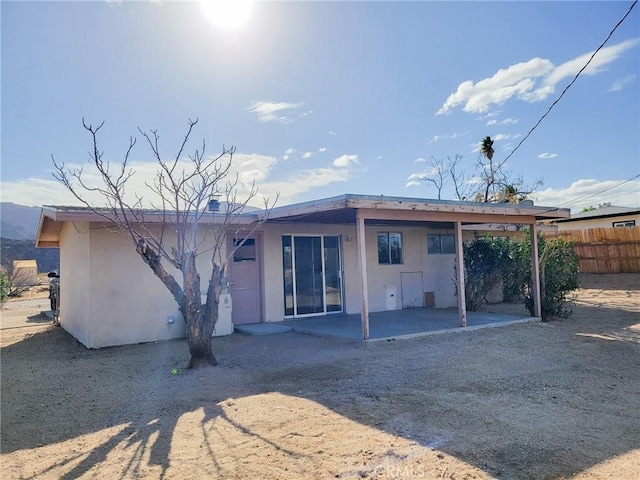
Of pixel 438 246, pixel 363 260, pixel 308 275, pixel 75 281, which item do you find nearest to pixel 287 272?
pixel 308 275

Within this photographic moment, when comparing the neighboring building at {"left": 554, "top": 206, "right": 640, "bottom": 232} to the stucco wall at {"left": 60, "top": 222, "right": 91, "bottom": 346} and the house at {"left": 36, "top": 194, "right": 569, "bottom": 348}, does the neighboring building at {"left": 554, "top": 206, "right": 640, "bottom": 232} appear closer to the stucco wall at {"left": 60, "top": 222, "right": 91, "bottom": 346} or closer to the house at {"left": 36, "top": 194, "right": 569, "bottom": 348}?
the house at {"left": 36, "top": 194, "right": 569, "bottom": 348}

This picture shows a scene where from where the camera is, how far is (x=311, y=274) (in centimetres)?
1084

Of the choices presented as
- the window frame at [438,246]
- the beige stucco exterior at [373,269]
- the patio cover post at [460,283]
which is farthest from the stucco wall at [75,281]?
the window frame at [438,246]

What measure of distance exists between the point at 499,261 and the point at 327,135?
6409 millimetres

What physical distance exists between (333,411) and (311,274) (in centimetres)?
658

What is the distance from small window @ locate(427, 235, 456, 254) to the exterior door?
18.2 ft

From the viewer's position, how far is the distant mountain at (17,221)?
58281mm

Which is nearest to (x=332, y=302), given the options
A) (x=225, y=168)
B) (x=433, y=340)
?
(x=433, y=340)

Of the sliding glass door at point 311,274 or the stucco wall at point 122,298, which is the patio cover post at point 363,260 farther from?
the stucco wall at point 122,298

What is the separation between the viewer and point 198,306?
6.36 metres

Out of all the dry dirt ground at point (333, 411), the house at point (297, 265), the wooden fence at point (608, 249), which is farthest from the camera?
the wooden fence at point (608, 249)

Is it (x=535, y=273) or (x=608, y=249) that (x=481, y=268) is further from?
(x=608, y=249)

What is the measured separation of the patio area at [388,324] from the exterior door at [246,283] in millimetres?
339

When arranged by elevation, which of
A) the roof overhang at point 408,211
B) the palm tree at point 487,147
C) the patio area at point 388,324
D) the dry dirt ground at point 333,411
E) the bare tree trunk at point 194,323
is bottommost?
the dry dirt ground at point 333,411
